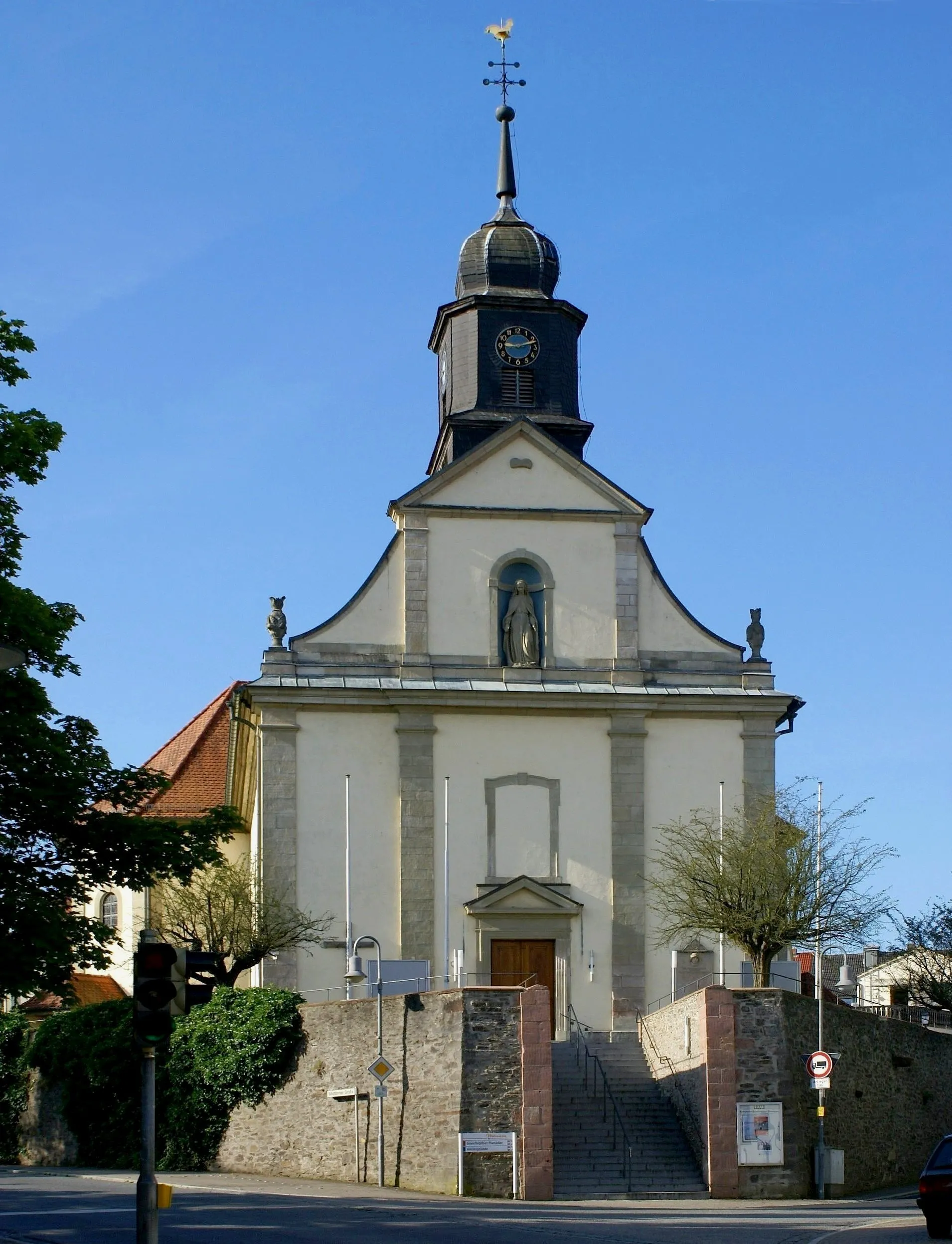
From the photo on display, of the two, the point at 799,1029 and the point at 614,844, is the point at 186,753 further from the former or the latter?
the point at 799,1029

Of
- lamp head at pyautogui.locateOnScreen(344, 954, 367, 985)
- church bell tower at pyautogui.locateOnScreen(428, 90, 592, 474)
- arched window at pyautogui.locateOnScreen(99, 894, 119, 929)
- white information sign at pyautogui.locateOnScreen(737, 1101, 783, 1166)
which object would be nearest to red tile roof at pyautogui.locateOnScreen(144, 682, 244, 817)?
arched window at pyautogui.locateOnScreen(99, 894, 119, 929)

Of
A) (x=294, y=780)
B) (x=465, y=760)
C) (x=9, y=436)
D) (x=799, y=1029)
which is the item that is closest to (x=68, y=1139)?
(x=294, y=780)

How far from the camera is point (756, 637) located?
41.0m

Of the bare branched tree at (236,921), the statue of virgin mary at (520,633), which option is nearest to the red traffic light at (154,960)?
the bare branched tree at (236,921)

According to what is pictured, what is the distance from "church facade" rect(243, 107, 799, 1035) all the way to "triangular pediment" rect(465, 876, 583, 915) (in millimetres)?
40

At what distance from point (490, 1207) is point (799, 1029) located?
7.00 metres

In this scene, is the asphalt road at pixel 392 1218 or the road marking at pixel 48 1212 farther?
the road marking at pixel 48 1212

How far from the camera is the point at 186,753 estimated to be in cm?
5531

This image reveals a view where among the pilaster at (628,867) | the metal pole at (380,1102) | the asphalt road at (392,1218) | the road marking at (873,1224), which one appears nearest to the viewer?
the asphalt road at (392,1218)

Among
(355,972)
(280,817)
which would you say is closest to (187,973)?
(355,972)

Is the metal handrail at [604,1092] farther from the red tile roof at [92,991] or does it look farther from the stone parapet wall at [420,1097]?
the red tile roof at [92,991]

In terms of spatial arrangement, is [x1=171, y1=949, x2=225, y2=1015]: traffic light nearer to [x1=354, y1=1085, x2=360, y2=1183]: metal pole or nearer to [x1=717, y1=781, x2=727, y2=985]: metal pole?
[x1=354, y1=1085, x2=360, y2=1183]: metal pole

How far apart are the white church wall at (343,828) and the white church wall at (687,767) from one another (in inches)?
203

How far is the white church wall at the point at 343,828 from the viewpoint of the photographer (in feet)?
125
